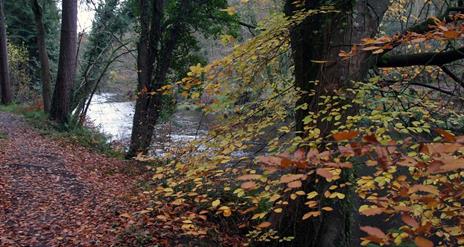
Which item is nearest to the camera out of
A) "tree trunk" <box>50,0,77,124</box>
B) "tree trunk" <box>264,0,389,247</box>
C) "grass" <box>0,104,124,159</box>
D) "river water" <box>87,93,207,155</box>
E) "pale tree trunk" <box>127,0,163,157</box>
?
"tree trunk" <box>264,0,389,247</box>

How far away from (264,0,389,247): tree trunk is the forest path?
281 centimetres

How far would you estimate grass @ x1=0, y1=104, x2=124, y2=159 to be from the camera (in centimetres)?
1423

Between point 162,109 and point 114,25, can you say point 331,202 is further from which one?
point 114,25

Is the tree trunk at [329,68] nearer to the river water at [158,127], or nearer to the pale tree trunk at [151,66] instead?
the river water at [158,127]

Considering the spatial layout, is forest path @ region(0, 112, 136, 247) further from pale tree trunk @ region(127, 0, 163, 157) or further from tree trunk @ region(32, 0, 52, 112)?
tree trunk @ region(32, 0, 52, 112)

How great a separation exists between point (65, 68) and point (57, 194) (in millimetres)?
8683

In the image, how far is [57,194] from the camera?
8.43 metres

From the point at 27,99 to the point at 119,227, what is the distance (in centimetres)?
2045

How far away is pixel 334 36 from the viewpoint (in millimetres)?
4699

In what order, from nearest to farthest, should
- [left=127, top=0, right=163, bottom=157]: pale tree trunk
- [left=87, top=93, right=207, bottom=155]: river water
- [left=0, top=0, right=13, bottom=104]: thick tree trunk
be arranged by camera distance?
[left=127, top=0, right=163, bottom=157]: pale tree trunk → [left=87, top=93, right=207, bottom=155]: river water → [left=0, top=0, right=13, bottom=104]: thick tree trunk

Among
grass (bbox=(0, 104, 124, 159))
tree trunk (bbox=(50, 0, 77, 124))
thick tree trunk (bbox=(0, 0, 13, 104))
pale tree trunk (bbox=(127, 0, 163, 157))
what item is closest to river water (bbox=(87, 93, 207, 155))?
pale tree trunk (bbox=(127, 0, 163, 157))

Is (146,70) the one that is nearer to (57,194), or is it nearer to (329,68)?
(57,194)

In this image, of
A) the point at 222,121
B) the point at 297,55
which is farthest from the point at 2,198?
the point at 297,55

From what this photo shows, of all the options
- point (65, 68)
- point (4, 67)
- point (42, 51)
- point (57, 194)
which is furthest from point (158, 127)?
point (4, 67)
